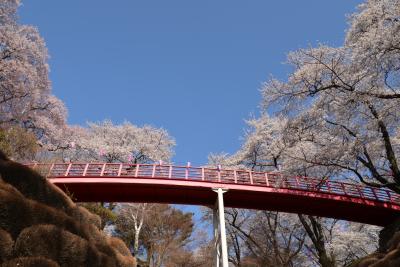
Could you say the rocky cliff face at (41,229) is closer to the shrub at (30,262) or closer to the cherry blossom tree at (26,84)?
the shrub at (30,262)

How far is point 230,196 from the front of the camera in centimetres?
1892

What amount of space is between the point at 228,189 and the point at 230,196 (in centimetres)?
100

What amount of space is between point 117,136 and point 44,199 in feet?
90.2

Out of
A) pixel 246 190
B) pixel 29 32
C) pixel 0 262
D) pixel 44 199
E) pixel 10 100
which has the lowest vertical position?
pixel 0 262

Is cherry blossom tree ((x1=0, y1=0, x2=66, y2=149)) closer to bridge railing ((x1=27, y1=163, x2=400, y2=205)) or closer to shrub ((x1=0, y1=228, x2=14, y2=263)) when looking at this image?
bridge railing ((x1=27, y1=163, x2=400, y2=205))

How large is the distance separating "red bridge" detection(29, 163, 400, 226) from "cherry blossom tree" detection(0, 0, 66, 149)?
24.5 feet

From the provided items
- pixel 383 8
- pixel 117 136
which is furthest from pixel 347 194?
pixel 117 136

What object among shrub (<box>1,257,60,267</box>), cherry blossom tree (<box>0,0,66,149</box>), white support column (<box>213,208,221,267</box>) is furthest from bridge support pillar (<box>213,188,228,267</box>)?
cherry blossom tree (<box>0,0,66,149</box>)

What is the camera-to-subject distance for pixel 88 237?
33.3ft

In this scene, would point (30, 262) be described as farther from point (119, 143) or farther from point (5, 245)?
point (119, 143)

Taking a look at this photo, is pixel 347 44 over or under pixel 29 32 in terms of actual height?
under

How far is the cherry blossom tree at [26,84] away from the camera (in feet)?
74.8

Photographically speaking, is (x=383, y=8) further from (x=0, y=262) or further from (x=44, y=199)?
(x=0, y=262)

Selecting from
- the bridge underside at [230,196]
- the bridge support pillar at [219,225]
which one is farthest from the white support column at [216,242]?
the bridge underside at [230,196]
